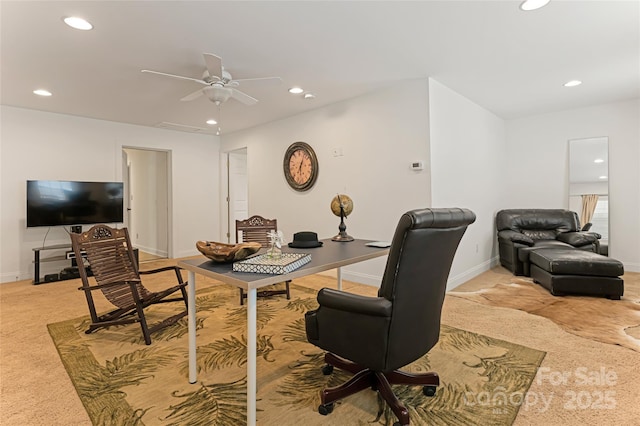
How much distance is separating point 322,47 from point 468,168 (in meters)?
2.73

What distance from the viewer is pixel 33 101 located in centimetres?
435

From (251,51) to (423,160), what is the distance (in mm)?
2161

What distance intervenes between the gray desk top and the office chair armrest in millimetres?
161

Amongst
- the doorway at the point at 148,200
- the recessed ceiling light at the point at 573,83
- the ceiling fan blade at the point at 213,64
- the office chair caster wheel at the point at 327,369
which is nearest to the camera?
the office chair caster wheel at the point at 327,369

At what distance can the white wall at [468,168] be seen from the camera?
3779 millimetres

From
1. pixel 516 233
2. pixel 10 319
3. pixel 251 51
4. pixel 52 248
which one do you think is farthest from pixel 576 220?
pixel 52 248

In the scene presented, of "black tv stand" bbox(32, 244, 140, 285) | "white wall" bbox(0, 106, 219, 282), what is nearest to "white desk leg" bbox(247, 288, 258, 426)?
"black tv stand" bbox(32, 244, 140, 285)

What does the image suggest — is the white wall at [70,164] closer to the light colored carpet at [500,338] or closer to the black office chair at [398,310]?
the light colored carpet at [500,338]

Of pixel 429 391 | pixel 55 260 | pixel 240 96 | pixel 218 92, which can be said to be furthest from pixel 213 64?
pixel 55 260

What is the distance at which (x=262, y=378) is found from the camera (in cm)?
199

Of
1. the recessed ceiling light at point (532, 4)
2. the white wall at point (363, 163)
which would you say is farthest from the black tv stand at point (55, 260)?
the recessed ceiling light at point (532, 4)

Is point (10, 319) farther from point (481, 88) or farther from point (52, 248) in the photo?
point (481, 88)

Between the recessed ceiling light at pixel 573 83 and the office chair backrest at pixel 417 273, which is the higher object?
the recessed ceiling light at pixel 573 83

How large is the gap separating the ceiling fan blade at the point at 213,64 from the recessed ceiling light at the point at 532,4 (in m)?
2.33
